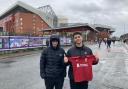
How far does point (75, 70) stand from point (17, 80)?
763 centimetres

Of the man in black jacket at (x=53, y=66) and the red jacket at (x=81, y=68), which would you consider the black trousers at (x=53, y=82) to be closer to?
the man in black jacket at (x=53, y=66)

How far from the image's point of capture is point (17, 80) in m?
13.3

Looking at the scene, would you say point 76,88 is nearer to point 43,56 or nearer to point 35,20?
point 43,56

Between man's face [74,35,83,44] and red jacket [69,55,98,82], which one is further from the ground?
man's face [74,35,83,44]

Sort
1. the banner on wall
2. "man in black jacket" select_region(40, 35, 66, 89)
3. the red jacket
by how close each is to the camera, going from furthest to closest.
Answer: the banner on wall, "man in black jacket" select_region(40, 35, 66, 89), the red jacket

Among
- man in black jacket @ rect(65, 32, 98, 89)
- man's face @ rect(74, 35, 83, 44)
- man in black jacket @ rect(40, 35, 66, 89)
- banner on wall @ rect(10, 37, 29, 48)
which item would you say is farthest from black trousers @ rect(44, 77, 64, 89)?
banner on wall @ rect(10, 37, 29, 48)

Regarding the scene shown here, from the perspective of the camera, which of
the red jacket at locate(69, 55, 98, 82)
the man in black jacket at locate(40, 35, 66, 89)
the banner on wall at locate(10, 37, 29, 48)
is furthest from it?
the banner on wall at locate(10, 37, 29, 48)

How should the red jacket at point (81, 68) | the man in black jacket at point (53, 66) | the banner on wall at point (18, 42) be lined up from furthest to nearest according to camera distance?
the banner on wall at point (18, 42), the man in black jacket at point (53, 66), the red jacket at point (81, 68)

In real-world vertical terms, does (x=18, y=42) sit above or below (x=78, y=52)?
below

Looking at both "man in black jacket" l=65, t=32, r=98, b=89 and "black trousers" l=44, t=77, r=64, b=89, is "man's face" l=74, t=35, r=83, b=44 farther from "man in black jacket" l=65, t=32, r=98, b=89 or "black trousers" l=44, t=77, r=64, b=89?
"black trousers" l=44, t=77, r=64, b=89

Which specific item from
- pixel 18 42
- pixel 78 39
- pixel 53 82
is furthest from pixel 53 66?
pixel 18 42

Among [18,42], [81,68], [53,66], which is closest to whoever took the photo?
[81,68]

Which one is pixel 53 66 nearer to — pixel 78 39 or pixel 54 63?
pixel 54 63

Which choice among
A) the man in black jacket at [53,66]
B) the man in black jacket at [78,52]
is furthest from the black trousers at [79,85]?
the man in black jacket at [53,66]
